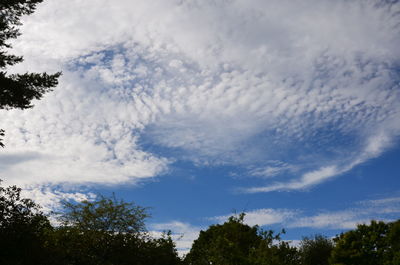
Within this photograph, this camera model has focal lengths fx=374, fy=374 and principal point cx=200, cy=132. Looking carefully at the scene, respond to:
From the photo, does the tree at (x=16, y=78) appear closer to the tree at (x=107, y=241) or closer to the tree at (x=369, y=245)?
the tree at (x=107, y=241)

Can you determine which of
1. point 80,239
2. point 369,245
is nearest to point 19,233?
point 80,239

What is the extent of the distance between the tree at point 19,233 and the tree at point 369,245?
17.7m

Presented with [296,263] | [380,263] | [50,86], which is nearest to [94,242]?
[50,86]

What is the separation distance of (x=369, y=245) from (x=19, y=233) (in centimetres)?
1949

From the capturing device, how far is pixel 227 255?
15836 mm

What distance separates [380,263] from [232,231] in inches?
339

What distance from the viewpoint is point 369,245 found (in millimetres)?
22656

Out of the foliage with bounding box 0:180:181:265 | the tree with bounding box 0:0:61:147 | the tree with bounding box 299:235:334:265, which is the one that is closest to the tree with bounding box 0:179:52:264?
the foliage with bounding box 0:180:181:265

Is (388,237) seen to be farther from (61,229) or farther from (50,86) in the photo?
(50,86)

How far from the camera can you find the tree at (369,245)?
21797 mm

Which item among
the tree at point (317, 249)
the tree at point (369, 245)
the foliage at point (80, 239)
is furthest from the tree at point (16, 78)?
the tree at point (317, 249)

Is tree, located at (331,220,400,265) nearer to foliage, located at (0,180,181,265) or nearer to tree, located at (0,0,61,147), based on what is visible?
foliage, located at (0,180,181,265)

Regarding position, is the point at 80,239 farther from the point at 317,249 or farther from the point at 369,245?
the point at 317,249

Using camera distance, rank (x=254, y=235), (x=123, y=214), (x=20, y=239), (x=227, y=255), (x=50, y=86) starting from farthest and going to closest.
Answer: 1. (x=254, y=235)
2. (x=123, y=214)
3. (x=50, y=86)
4. (x=227, y=255)
5. (x=20, y=239)
